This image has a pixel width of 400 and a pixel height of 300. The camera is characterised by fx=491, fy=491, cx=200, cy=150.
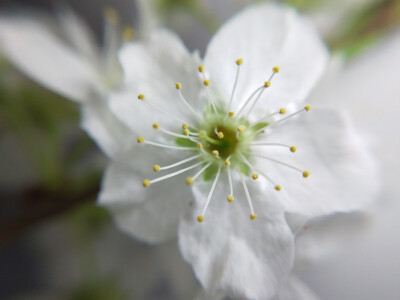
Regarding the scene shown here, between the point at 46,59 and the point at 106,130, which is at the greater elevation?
the point at 46,59

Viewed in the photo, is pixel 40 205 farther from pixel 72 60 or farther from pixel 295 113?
pixel 295 113

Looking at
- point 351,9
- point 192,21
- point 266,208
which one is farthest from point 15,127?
point 351,9

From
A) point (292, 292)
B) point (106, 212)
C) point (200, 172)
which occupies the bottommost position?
point (292, 292)

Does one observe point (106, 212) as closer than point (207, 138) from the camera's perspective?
No

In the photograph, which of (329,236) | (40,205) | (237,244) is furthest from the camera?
(40,205)

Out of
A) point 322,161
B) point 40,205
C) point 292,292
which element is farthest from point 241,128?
point 40,205

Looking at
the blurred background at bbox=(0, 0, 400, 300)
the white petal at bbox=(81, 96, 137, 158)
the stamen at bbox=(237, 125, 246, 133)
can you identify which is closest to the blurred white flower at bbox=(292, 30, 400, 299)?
the blurred background at bbox=(0, 0, 400, 300)

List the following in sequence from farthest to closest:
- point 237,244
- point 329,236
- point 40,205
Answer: point 40,205
point 329,236
point 237,244
